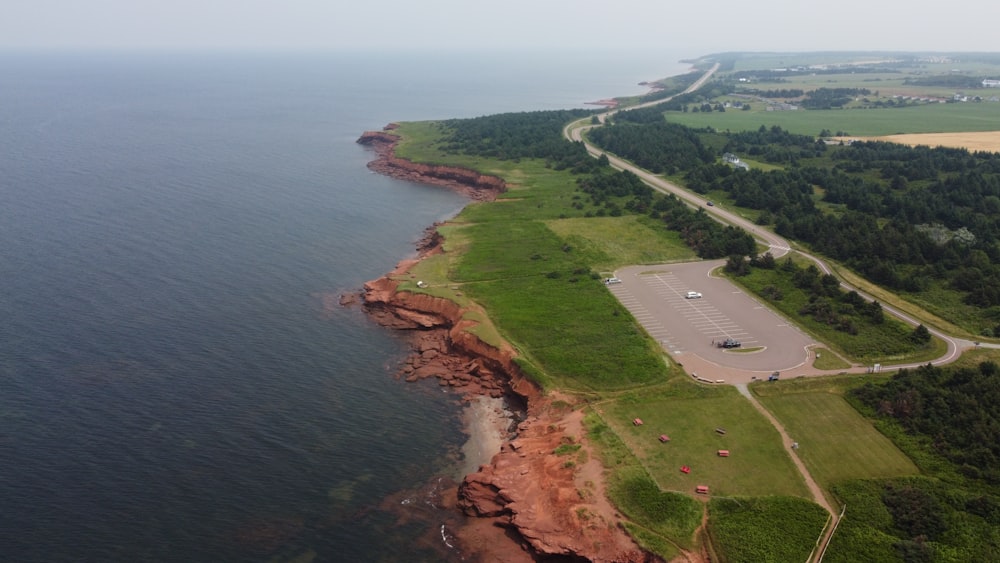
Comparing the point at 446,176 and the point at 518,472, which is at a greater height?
the point at 446,176

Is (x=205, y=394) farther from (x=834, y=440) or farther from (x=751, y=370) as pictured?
(x=834, y=440)

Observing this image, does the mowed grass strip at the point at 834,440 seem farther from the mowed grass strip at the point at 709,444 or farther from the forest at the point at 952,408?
the forest at the point at 952,408

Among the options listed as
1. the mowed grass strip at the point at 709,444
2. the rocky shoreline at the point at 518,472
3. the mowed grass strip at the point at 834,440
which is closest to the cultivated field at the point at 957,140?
the mowed grass strip at the point at 834,440

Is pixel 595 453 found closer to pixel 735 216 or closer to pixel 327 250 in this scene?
pixel 327 250

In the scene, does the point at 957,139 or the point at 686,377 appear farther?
the point at 957,139

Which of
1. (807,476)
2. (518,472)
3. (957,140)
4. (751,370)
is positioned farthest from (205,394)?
(957,140)

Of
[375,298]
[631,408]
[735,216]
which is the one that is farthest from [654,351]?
[735,216]
